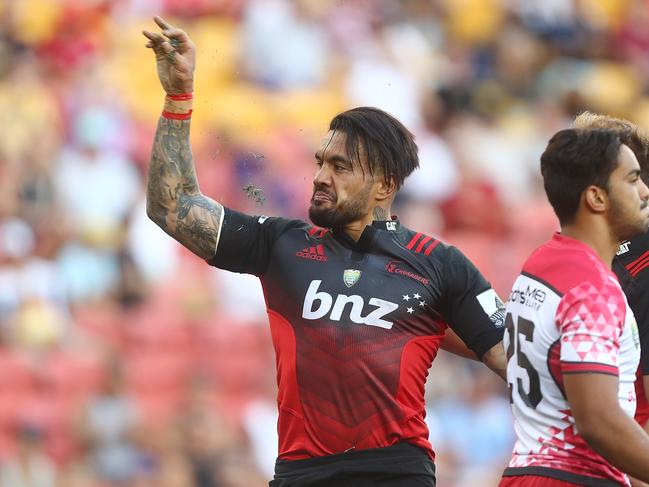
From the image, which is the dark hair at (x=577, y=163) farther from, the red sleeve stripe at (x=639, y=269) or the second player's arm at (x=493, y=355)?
the second player's arm at (x=493, y=355)

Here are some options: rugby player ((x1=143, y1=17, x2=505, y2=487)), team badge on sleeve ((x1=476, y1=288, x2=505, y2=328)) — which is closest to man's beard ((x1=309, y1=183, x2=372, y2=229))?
rugby player ((x1=143, y1=17, x2=505, y2=487))

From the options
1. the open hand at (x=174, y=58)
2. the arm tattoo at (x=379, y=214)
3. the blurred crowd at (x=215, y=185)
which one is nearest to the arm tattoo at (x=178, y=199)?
the open hand at (x=174, y=58)

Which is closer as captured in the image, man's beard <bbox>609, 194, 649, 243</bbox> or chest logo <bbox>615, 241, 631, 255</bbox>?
man's beard <bbox>609, 194, 649, 243</bbox>

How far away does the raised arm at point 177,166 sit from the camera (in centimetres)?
495

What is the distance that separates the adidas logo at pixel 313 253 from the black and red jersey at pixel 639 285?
113 centimetres

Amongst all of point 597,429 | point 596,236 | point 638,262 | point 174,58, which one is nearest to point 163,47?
point 174,58

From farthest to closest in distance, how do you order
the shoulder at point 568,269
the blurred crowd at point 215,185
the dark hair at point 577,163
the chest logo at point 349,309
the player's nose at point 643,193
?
the blurred crowd at point 215,185, the chest logo at point 349,309, the player's nose at point 643,193, the dark hair at point 577,163, the shoulder at point 568,269

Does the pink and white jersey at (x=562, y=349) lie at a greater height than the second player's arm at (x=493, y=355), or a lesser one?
lesser

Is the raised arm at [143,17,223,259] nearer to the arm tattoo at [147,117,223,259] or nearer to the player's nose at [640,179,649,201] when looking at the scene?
the arm tattoo at [147,117,223,259]

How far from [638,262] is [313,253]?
4.11ft

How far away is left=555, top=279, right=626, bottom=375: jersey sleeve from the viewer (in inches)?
148

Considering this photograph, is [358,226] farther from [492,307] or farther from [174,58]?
[174,58]

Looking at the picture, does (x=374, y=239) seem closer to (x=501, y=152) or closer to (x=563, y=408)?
(x=563, y=408)

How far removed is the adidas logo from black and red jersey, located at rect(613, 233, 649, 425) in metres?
1.13
